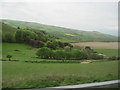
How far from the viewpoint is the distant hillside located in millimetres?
2014

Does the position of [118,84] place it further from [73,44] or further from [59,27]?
[59,27]

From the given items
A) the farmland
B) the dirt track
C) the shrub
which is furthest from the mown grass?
the dirt track

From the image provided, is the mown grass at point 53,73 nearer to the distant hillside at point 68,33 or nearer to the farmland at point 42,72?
the farmland at point 42,72

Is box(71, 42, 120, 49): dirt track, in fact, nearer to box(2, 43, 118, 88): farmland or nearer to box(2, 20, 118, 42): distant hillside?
A: box(2, 20, 118, 42): distant hillside

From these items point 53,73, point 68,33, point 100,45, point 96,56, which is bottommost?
point 53,73

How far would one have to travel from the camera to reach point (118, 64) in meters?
2.22

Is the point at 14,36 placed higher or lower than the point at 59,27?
lower

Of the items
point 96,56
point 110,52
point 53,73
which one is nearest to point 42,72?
point 53,73

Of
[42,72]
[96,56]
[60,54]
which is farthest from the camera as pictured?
[96,56]

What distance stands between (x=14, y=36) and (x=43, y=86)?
113 cm

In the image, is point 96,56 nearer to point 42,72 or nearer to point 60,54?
point 60,54

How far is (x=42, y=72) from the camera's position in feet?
6.46

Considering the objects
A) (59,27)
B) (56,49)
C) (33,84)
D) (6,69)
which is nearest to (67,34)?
(59,27)

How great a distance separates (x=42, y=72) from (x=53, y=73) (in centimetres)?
22
